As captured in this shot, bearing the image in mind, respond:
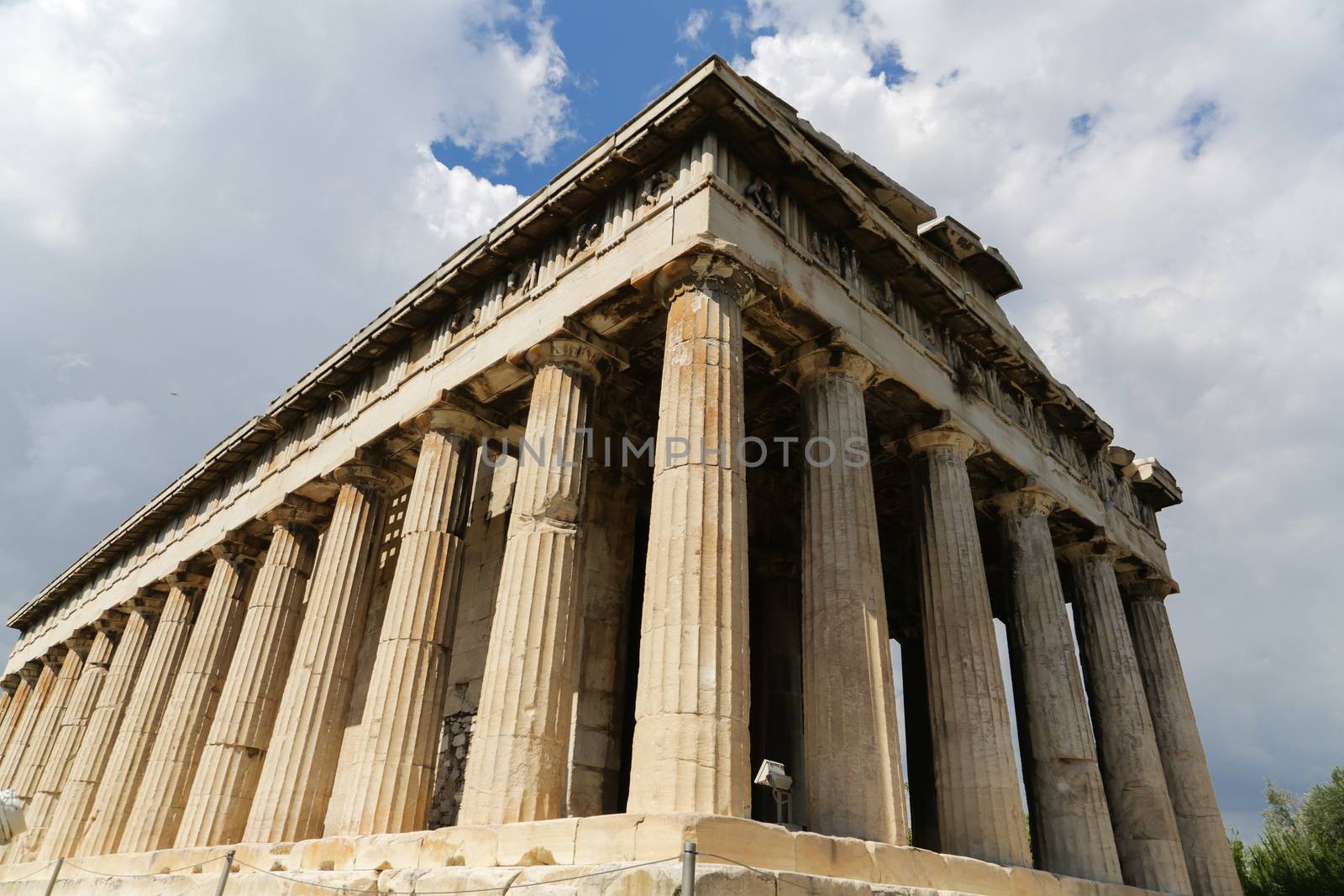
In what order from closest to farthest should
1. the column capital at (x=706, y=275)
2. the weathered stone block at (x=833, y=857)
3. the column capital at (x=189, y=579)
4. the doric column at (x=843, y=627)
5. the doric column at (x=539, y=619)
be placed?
the weathered stone block at (x=833, y=857)
the doric column at (x=539, y=619)
the doric column at (x=843, y=627)
the column capital at (x=706, y=275)
the column capital at (x=189, y=579)

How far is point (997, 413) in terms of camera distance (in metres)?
16.8

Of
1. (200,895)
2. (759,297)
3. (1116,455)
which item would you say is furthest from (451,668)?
(1116,455)

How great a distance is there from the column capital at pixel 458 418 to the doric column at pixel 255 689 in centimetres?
489

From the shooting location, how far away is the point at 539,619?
437 inches

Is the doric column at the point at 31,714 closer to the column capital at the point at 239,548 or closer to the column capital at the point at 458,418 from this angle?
the column capital at the point at 239,548

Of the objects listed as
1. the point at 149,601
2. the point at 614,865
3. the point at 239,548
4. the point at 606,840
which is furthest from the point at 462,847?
the point at 149,601

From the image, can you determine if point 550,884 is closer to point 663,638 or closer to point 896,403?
point 663,638

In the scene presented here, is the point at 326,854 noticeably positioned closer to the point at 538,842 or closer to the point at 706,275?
the point at 538,842

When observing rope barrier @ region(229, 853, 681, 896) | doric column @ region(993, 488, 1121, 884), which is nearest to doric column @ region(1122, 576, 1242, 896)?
doric column @ region(993, 488, 1121, 884)

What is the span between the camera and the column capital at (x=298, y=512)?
1856 centimetres

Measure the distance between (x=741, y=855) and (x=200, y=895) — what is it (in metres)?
7.67

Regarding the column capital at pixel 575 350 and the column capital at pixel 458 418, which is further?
the column capital at pixel 458 418

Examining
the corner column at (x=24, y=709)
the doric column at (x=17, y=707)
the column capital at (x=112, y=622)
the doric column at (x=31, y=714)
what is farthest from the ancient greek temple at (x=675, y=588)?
the doric column at (x=17, y=707)

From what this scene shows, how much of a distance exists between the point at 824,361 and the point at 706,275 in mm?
2574
